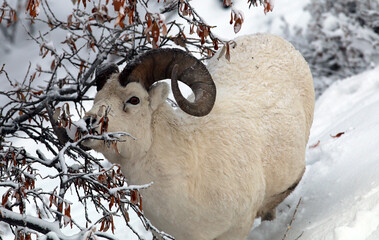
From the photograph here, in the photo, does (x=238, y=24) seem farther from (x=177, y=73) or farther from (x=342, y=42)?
(x=342, y=42)

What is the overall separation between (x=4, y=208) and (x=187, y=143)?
1614 millimetres

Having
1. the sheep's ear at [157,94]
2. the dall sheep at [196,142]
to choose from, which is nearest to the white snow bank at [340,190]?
the dall sheep at [196,142]

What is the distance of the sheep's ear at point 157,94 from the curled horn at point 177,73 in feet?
0.18

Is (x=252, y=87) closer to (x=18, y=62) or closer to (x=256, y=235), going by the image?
(x=256, y=235)

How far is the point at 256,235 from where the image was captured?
590cm

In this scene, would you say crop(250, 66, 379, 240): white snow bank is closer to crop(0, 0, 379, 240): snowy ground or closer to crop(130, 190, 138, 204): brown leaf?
crop(0, 0, 379, 240): snowy ground

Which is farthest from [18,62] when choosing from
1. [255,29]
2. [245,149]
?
[245,149]

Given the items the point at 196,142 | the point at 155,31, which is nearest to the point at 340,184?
the point at 196,142

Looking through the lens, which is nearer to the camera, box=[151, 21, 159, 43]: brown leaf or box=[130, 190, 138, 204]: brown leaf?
box=[151, 21, 159, 43]: brown leaf

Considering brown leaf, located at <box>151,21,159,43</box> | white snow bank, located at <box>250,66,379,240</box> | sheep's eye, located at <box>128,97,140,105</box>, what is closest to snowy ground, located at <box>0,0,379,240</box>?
white snow bank, located at <box>250,66,379,240</box>

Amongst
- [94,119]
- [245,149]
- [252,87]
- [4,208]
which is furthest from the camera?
[252,87]

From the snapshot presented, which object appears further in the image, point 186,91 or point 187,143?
point 186,91

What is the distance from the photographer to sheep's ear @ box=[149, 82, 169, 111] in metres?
4.34

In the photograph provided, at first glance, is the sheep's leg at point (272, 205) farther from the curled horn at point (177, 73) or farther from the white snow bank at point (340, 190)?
the curled horn at point (177, 73)
